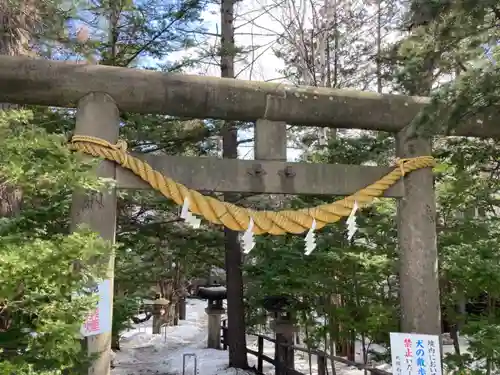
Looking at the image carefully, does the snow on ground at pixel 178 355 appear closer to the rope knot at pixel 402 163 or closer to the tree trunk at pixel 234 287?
the tree trunk at pixel 234 287

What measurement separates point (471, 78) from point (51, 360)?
3288 mm

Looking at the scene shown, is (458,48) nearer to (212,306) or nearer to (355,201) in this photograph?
(355,201)

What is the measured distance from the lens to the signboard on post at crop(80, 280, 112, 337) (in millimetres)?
3495

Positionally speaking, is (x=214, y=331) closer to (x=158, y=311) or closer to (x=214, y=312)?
(x=214, y=312)

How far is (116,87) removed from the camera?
12.5ft

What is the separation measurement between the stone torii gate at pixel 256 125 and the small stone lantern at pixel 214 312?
777cm

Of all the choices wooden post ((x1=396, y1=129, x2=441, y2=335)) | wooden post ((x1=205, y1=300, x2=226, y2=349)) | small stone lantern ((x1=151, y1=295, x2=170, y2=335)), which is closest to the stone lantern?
small stone lantern ((x1=151, y1=295, x2=170, y2=335))

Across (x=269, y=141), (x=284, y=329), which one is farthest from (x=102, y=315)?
(x=284, y=329)

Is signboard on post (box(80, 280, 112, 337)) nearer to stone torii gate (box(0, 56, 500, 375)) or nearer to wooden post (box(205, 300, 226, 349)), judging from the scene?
stone torii gate (box(0, 56, 500, 375))

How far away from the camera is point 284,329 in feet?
24.2

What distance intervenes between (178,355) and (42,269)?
945cm

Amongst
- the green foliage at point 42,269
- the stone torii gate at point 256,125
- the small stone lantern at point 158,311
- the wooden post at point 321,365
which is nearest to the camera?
the green foliage at point 42,269

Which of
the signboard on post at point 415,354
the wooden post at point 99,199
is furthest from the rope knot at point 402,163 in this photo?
the wooden post at point 99,199

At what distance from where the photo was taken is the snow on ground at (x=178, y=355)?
29.6ft
